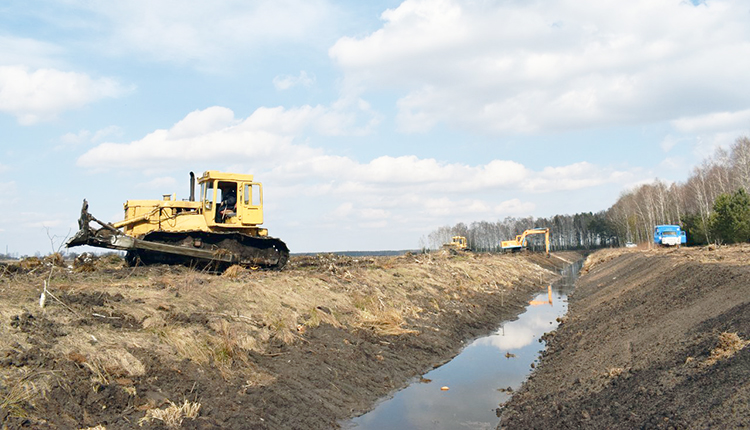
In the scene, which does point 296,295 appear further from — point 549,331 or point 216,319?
point 549,331

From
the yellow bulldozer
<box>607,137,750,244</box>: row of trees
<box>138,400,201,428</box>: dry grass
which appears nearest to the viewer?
<box>138,400,201,428</box>: dry grass

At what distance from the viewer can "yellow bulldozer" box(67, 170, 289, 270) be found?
1698 centimetres

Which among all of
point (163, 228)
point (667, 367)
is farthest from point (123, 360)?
point (163, 228)

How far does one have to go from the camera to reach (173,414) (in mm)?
6715

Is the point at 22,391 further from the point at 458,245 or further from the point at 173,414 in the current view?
the point at 458,245

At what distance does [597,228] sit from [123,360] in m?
127

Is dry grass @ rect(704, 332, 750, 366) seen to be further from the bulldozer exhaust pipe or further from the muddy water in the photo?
the bulldozer exhaust pipe

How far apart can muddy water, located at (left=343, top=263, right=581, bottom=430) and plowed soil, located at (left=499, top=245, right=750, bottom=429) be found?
0.72 m

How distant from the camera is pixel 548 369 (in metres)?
11.6

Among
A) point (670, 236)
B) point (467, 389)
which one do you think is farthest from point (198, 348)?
point (670, 236)

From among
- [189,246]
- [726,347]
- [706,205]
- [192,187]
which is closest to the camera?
[726,347]

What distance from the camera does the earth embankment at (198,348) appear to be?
21.6 feet

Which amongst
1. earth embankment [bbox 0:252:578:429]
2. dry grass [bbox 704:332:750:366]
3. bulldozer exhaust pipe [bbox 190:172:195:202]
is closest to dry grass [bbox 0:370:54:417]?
earth embankment [bbox 0:252:578:429]

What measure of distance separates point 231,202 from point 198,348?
10023mm
